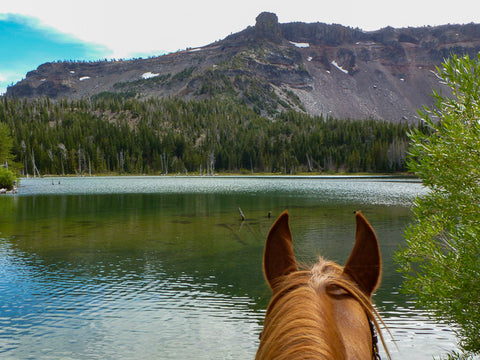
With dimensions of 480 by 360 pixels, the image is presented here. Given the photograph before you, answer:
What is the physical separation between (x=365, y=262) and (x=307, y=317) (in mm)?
625

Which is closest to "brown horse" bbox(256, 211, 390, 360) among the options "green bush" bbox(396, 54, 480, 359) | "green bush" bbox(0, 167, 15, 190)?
"green bush" bbox(396, 54, 480, 359)

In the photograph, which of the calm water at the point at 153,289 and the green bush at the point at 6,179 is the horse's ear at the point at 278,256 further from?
the green bush at the point at 6,179

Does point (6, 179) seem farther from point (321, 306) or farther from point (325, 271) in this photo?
point (321, 306)

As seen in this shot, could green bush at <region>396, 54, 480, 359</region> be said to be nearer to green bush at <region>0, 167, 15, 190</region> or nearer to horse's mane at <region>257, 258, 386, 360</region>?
horse's mane at <region>257, 258, 386, 360</region>

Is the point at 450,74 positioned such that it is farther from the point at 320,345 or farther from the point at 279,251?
the point at 320,345

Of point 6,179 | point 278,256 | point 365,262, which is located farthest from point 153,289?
point 6,179

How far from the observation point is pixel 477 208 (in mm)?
7320

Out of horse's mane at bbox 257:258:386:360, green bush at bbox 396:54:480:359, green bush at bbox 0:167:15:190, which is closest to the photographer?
horse's mane at bbox 257:258:386:360

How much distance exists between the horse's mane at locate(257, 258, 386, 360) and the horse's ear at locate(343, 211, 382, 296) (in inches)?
2.9

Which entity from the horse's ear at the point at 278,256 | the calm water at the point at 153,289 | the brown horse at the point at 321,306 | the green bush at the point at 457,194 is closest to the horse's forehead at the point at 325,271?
the brown horse at the point at 321,306

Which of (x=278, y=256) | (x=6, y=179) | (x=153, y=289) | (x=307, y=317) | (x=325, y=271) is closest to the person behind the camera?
(x=307, y=317)

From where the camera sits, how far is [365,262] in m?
1.83

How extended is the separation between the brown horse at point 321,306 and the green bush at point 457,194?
643 cm

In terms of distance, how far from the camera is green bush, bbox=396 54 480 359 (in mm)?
7199
